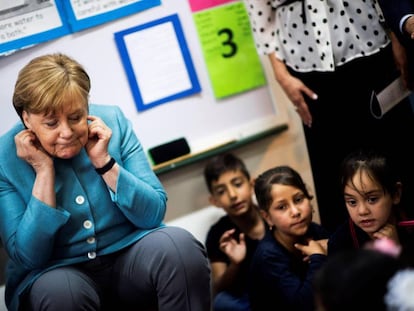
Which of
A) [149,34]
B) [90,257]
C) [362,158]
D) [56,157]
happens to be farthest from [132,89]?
[362,158]

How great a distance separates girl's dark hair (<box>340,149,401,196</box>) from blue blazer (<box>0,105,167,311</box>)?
1.66 ft

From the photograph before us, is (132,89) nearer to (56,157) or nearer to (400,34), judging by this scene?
(56,157)

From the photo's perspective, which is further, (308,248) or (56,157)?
(308,248)

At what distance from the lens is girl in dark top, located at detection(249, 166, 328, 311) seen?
1.92m

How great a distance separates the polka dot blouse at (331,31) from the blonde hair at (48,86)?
2.13 ft

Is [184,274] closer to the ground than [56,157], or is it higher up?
closer to the ground

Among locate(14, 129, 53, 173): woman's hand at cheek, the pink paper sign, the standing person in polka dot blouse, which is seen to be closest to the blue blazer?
locate(14, 129, 53, 173): woman's hand at cheek

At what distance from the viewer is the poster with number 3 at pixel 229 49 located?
226 cm

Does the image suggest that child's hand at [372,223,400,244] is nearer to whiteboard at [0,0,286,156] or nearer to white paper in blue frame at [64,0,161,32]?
whiteboard at [0,0,286,156]

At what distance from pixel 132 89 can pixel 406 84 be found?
87cm

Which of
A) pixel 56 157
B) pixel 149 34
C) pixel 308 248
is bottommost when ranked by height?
pixel 308 248

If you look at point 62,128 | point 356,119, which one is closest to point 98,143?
point 62,128

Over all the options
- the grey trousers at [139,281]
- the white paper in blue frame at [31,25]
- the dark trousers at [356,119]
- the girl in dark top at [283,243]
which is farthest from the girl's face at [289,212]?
the white paper in blue frame at [31,25]

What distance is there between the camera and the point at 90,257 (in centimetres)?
170
